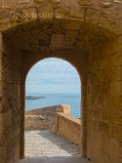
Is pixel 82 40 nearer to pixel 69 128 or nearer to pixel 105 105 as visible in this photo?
pixel 105 105

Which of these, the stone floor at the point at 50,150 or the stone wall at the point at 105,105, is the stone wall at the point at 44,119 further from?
the stone wall at the point at 105,105

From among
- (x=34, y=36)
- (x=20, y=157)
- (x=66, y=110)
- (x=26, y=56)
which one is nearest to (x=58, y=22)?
(x=34, y=36)

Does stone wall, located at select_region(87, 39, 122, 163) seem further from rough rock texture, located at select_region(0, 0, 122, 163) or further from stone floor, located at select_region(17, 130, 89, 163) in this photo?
stone floor, located at select_region(17, 130, 89, 163)

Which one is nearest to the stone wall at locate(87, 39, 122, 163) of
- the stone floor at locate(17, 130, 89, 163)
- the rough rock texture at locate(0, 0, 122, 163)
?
the rough rock texture at locate(0, 0, 122, 163)

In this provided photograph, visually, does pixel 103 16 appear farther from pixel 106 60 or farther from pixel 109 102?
pixel 109 102

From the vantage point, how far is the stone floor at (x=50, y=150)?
20.2 ft

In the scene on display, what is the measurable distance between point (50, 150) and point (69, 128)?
226 cm

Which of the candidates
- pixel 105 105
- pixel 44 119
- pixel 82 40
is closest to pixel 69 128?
pixel 44 119

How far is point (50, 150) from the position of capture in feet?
31.5

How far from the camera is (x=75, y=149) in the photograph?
Answer: 9945 mm

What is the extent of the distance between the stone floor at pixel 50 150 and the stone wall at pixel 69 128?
242 millimetres

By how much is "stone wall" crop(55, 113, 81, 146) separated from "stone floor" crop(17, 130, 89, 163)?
242mm

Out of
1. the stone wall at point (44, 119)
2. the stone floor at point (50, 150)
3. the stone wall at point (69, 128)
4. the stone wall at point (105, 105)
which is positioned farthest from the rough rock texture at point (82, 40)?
the stone wall at point (44, 119)

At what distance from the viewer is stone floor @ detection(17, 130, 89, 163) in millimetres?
6148
